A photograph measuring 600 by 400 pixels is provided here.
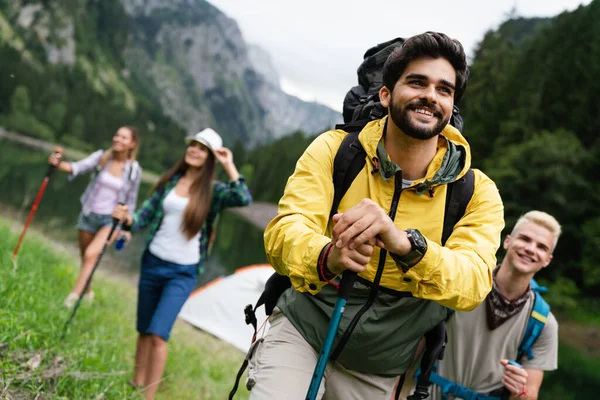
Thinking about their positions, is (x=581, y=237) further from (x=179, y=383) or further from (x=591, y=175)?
(x=179, y=383)

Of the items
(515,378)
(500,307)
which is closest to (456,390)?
(515,378)

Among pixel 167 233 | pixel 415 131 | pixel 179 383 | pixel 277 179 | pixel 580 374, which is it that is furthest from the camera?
pixel 277 179

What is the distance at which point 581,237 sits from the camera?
32.1m

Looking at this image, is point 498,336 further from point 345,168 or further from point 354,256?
point 354,256

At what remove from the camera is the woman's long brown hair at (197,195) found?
527cm

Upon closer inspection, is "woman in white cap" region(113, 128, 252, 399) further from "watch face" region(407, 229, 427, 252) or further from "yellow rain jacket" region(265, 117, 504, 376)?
"watch face" region(407, 229, 427, 252)

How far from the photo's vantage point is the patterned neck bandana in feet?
13.5

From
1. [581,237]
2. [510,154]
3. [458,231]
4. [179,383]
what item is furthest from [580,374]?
[458,231]

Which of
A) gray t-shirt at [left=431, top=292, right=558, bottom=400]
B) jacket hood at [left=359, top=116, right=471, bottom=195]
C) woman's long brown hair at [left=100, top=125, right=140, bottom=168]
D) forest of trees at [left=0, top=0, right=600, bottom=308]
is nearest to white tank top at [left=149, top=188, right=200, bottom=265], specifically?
gray t-shirt at [left=431, top=292, right=558, bottom=400]

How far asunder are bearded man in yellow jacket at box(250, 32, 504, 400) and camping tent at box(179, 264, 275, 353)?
7890 millimetres

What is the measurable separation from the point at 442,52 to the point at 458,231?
2.84 ft

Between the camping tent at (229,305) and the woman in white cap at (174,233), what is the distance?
522 centimetres

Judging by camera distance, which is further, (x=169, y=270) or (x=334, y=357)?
(x=169, y=270)

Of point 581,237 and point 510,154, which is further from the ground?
point 510,154
